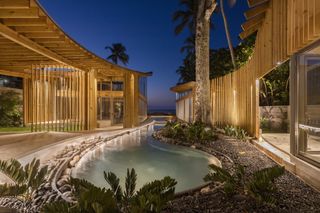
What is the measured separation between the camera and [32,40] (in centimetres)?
671

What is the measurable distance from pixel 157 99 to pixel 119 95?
50805 mm

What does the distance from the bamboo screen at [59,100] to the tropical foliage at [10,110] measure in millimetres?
2421

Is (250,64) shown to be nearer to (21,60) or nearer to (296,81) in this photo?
(296,81)

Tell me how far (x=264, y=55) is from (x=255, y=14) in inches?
45.7

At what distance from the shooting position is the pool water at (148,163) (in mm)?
5154

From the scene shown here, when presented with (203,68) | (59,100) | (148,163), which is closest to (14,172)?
(148,163)

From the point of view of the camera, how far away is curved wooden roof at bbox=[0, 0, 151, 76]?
4844mm

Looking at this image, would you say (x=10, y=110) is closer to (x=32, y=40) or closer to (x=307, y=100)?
(x=32, y=40)

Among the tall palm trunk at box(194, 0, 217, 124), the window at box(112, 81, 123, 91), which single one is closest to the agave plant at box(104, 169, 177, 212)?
the tall palm trunk at box(194, 0, 217, 124)

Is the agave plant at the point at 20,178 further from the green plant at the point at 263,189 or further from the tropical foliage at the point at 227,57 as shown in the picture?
the tropical foliage at the point at 227,57

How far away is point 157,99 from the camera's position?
233 feet

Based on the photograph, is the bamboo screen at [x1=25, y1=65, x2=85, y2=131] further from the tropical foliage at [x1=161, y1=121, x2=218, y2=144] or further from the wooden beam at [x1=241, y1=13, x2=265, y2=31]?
the wooden beam at [x1=241, y1=13, x2=265, y2=31]

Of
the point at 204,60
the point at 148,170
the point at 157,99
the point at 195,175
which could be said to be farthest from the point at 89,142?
the point at 157,99

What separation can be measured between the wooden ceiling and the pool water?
4.01 meters
